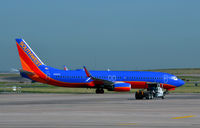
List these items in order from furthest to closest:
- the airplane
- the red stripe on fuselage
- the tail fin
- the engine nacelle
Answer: the tail fin → the red stripe on fuselage → the airplane → the engine nacelle

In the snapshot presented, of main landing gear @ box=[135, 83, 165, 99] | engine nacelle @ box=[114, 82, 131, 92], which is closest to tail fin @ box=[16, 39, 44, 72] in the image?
engine nacelle @ box=[114, 82, 131, 92]

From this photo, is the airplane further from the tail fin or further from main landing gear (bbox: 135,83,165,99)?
main landing gear (bbox: 135,83,165,99)

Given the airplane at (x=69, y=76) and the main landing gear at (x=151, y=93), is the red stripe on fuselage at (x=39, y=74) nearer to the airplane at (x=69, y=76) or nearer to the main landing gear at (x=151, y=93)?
the airplane at (x=69, y=76)

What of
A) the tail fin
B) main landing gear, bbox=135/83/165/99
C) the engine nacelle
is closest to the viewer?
main landing gear, bbox=135/83/165/99

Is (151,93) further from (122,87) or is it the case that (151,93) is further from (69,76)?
(69,76)

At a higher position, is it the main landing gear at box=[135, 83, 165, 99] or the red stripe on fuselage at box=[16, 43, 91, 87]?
the red stripe on fuselage at box=[16, 43, 91, 87]

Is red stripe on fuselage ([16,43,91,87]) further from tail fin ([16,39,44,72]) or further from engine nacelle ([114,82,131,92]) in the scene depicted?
engine nacelle ([114,82,131,92])

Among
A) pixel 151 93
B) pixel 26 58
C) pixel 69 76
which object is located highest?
pixel 26 58

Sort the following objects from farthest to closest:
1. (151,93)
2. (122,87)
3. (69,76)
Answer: (69,76) < (122,87) < (151,93)

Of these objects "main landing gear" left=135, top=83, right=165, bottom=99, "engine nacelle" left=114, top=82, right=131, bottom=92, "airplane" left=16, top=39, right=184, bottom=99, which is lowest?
"main landing gear" left=135, top=83, right=165, bottom=99

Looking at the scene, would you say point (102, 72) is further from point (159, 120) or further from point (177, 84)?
point (159, 120)

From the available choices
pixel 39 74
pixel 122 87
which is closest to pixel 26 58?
pixel 39 74

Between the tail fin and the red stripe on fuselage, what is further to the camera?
the tail fin

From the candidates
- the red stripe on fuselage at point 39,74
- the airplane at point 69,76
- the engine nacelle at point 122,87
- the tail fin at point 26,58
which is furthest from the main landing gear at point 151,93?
the tail fin at point 26,58
